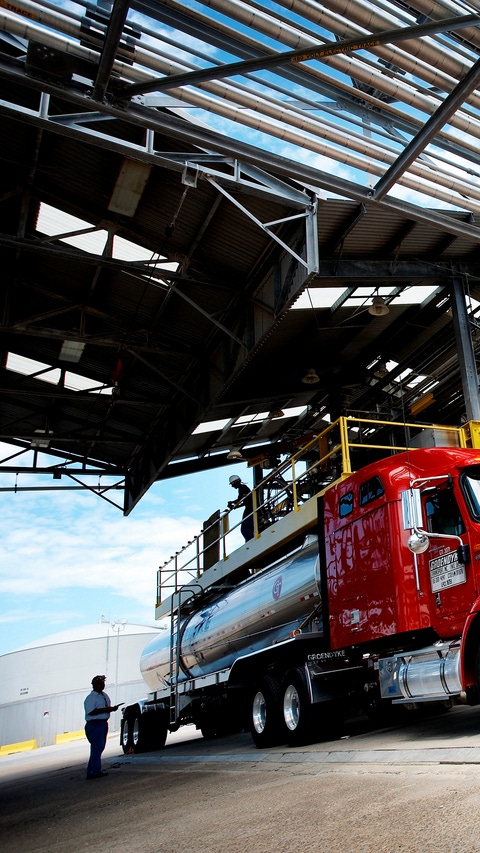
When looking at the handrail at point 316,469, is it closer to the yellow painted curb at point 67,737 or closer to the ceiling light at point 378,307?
the ceiling light at point 378,307

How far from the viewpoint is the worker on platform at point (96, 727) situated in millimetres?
11750

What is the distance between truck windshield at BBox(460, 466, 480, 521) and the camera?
800cm

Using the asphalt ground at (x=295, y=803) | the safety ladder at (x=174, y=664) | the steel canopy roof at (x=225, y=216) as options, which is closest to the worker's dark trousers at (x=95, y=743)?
the asphalt ground at (x=295, y=803)

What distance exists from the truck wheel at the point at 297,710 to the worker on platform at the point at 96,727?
10.8 feet

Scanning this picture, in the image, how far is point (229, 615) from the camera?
12.8 meters

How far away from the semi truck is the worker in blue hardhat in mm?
1521

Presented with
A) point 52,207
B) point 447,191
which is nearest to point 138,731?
point 52,207

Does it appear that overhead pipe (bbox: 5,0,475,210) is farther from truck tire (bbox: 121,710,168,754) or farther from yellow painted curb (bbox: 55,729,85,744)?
yellow painted curb (bbox: 55,729,85,744)

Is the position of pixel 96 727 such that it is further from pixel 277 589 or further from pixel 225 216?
pixel 225 216

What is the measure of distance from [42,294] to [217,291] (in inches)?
160

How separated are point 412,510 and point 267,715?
4636 mm

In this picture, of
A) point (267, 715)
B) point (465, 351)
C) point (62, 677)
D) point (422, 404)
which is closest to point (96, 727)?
point (267, 715)

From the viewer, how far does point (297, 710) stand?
9.93 metres

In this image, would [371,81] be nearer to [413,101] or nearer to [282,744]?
[413,101]
